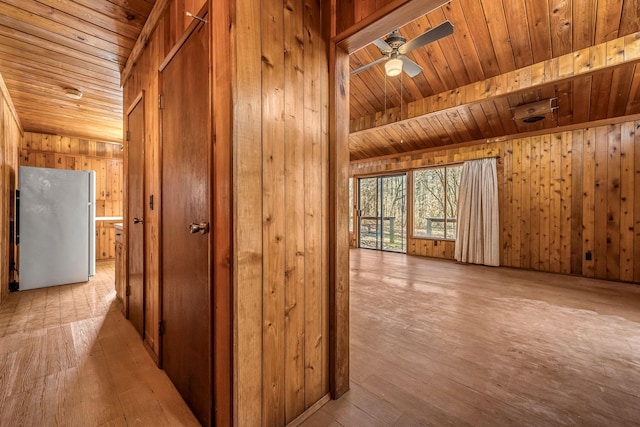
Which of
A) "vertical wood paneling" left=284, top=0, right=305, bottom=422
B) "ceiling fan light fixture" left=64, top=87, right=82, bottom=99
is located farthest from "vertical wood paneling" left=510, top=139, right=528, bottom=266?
"ceiling fan light fixture" left=64, top=87, right=82, bottom=99

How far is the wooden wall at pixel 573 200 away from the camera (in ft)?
13.7

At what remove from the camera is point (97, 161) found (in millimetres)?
5828

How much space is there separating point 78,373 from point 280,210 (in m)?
1.89

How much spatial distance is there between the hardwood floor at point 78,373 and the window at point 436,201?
233 inches

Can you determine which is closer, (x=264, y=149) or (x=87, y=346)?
(x=264, y=149)

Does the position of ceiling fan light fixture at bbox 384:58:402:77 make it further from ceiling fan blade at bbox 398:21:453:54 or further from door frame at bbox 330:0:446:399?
door frame at bbox 330:0:446:399

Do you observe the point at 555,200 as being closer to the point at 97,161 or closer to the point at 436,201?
the point at 436,201

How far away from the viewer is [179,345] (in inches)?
63.6

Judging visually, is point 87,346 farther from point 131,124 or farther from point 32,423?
point 131,124

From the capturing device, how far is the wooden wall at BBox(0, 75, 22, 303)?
10.2 feet

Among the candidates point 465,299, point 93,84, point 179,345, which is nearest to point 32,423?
point 179,345

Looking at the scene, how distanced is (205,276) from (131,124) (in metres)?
2.20

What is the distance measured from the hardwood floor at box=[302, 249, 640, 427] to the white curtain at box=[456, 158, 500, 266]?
153 centimetres

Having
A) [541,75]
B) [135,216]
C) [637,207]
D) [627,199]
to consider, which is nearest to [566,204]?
[627,199]
